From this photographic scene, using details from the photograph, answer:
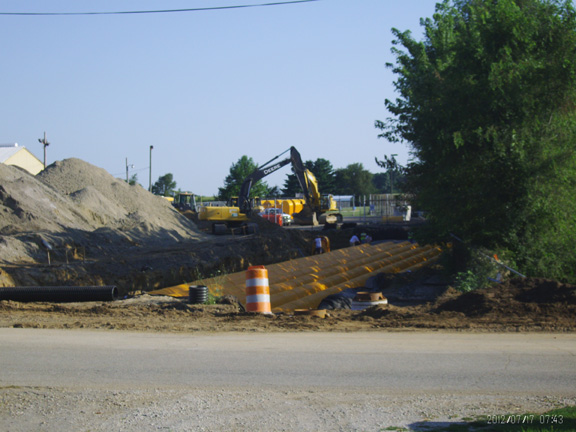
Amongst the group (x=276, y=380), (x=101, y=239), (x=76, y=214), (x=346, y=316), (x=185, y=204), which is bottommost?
(x=346, y=316)

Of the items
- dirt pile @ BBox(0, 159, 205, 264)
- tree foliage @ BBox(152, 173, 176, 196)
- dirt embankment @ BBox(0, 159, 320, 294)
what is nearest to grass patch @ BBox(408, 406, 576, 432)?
dirt embankment @ BBox(0, 159, 320, 294)

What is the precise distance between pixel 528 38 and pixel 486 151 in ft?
11.4

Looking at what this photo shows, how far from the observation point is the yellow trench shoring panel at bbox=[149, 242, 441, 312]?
15.3m

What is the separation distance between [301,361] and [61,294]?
875 cm

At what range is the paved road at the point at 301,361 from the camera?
698cm

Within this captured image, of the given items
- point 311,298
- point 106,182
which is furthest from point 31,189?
point 311,298

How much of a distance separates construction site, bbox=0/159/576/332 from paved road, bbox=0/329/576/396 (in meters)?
1.24

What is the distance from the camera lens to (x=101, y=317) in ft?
40.1

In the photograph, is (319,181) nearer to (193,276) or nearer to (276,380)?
(193,276)

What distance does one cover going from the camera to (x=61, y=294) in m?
14.7

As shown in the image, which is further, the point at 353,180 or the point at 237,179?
the point at 353,180

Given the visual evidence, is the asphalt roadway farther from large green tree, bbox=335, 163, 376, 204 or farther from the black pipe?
large green tree, bbox=335, 163, 376, 204

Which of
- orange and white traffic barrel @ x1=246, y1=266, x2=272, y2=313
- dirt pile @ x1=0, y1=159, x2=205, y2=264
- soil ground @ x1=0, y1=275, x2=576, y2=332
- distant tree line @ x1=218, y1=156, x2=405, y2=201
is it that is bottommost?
soil ground @ x1=0, y1=275, x2=576, y2=332
